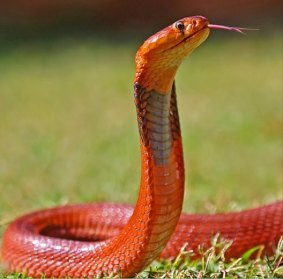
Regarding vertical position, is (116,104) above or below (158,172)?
above

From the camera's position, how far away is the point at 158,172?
348 cm

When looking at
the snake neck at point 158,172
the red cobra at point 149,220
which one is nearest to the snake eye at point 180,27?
the red cobra at point 149,220

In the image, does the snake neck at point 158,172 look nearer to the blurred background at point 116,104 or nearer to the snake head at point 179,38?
the snake head at point 179,38

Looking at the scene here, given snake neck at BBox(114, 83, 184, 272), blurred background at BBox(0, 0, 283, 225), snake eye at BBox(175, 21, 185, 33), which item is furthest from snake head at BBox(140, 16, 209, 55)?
blurred background at BBox(0, 0, 283, 225)

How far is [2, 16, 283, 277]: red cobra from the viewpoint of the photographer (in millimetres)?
3254

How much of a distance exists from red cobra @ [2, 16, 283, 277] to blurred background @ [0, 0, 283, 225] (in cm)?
69

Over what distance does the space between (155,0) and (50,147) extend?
8294mm

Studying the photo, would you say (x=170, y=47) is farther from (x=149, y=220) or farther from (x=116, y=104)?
(x=116, y=104)

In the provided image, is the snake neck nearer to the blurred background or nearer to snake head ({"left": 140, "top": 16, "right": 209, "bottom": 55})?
snake head ({"left": 140, "top": 16, "right": 209, "bottom": 55})

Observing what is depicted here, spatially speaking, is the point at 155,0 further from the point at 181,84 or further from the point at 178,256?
the point at 178,256

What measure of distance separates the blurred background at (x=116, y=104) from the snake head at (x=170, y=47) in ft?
6.84

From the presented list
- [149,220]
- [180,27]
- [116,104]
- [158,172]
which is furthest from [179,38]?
[116,104]

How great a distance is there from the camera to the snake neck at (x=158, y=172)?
341cm

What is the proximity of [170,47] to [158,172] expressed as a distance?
54cm
